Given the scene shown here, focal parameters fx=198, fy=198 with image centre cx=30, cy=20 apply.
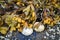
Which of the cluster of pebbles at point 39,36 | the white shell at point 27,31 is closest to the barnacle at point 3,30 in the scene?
the cluster of pebbles at point 39,36

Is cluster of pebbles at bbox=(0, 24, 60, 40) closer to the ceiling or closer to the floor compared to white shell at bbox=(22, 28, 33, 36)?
closer to the floor

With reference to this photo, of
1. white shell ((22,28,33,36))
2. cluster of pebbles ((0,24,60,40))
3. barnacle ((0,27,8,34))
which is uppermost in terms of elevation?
barnacle ((0,27,8,34))

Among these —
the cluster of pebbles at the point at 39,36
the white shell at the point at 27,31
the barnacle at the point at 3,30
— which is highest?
the barnacle at the point at 3,30

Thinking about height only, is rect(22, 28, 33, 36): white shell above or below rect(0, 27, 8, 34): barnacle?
below

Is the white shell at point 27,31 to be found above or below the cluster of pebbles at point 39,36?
above

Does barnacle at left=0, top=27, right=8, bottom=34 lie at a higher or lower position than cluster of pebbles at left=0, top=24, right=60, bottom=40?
higher

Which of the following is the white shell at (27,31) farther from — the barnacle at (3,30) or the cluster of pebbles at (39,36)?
the barnacle at (3,30)

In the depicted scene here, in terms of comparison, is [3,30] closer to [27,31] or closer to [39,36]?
[27,31]

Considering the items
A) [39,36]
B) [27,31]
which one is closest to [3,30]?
[27,31]

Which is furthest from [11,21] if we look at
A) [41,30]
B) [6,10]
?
[41,30]

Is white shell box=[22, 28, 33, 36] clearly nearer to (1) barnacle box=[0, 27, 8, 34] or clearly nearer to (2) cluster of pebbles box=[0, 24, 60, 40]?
(2) cluster of pebbles box=[0, 24, 60, 40]

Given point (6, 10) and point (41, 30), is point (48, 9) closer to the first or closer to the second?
point (41, 30)

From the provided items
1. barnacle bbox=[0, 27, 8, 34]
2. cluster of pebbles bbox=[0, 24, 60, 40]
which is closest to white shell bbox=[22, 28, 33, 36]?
cluster of pebbles bbox=[0, 24, 60, 40]

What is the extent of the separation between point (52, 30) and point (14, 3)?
599mm
